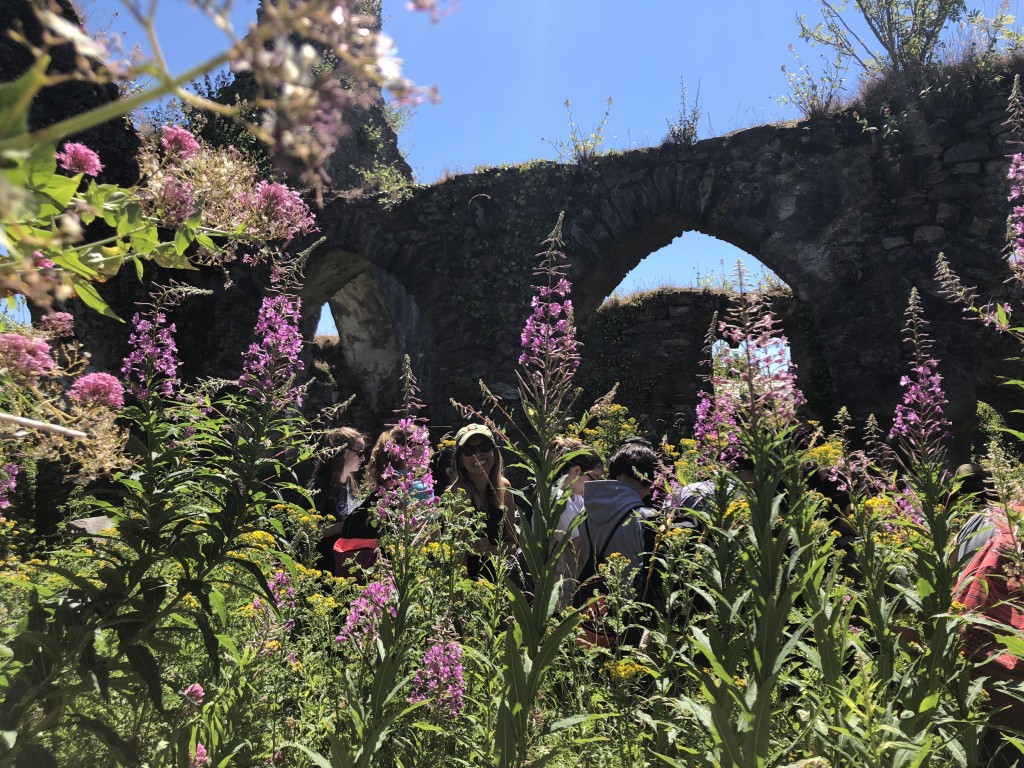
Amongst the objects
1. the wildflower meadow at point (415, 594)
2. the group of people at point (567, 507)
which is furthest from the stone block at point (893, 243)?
the wildflower meadow at point (415, 594)

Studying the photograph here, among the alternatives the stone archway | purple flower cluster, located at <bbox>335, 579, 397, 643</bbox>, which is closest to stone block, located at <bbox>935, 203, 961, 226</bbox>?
the stone archway

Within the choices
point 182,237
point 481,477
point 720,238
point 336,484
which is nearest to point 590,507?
point 481,477

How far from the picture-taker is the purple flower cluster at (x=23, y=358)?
1.14m

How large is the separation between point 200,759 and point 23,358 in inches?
60.0

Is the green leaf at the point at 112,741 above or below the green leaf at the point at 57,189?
below

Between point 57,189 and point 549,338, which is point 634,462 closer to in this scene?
point 549,338

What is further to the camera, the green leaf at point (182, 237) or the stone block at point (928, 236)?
the stone block at point (928, 236)

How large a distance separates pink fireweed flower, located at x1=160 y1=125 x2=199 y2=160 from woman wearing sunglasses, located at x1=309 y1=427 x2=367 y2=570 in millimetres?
3058

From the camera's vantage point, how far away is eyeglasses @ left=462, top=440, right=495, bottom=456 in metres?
4.03

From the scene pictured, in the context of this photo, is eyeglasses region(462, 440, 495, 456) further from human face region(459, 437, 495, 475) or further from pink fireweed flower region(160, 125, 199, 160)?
pink fireweed flower region(160, 125, 199, 160)

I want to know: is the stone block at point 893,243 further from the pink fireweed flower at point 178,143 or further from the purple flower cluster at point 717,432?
the pink fireweed flower at point 178,143

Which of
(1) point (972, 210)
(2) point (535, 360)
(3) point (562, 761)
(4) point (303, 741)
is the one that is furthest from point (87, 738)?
(1) point (972, 210)

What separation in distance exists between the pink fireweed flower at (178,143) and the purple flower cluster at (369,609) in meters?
1.42

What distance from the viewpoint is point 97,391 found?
179cm
